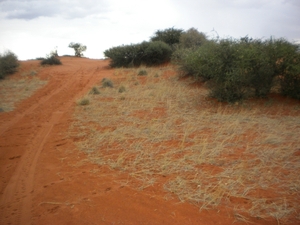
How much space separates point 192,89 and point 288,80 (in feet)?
13.8

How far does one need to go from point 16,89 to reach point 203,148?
1217 centimetres

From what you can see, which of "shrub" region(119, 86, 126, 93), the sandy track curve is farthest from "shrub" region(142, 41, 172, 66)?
"shrub" region(119, 86, 126, 93)

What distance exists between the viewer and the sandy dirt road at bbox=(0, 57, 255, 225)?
4.07 metres

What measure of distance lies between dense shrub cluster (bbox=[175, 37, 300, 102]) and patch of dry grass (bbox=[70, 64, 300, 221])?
783mm

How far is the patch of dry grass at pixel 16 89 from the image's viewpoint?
12.3 m

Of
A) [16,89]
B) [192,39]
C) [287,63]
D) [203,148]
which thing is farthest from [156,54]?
[203,148]

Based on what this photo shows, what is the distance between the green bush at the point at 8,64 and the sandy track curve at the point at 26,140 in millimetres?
5565

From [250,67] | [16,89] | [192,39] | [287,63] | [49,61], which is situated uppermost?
[192,39]

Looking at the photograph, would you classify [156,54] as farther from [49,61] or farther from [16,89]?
[16,89]

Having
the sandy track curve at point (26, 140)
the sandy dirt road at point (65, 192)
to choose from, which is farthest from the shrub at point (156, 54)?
the sandy dirt road at point (65, 192)

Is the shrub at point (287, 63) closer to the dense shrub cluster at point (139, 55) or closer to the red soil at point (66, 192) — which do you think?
the red soil at point (66, 192)

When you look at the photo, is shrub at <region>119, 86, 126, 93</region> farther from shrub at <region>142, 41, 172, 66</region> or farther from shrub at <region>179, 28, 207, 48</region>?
shrub at <region>179, 28, 207, 48</region>

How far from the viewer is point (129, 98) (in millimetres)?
12250

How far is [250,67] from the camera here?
1023 cm
